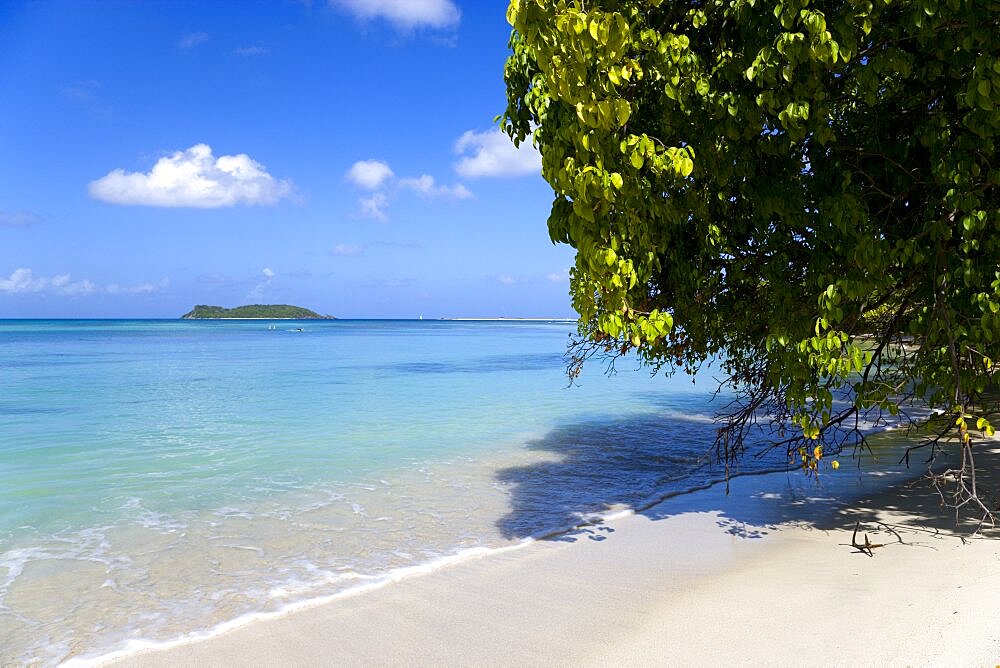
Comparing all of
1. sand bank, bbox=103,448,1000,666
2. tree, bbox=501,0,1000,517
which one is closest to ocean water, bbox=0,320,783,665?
sand bank, bbox=103,448,1000,666

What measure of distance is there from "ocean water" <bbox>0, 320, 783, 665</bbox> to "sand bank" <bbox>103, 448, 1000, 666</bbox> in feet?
2.35

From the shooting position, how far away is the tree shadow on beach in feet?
24.1

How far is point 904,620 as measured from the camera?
4.54 meters

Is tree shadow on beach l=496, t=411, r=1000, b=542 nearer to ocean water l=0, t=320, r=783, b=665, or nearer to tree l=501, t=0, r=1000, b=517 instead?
ocean water l=0, t=320, r=783, b=665

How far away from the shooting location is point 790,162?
5465mm

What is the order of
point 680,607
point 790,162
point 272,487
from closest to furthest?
point 680,607 < point 790,162 < point 272,487

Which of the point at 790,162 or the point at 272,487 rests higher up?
the point at 790,162

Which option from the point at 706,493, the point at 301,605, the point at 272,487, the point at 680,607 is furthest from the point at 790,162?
the point at 272,487

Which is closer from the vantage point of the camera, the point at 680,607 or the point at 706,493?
the point at 680,607

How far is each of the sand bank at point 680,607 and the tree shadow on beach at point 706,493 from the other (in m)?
0.14

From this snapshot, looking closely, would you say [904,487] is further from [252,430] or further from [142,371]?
[142,371]

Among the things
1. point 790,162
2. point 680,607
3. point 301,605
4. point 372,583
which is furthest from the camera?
point 372,583

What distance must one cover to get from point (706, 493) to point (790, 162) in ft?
16.7

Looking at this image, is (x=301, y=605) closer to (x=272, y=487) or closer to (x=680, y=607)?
(x=680, y=607)
